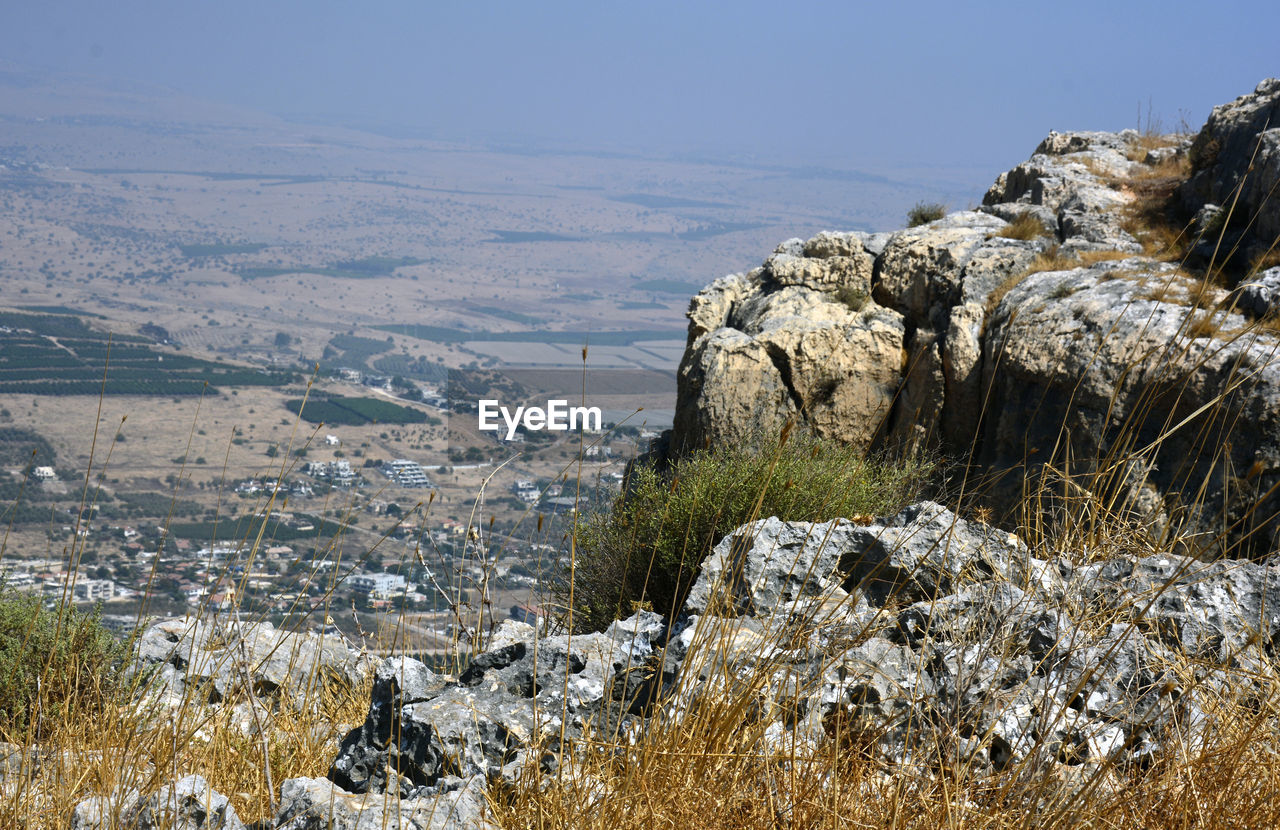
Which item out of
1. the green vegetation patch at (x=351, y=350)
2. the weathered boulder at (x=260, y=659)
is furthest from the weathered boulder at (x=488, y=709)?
the green vegetation patch at (x=351, y=350)

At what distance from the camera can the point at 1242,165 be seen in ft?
26.2

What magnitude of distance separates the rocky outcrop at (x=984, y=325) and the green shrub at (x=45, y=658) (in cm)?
389

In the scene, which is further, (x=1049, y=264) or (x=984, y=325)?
(x=1049, y=264)

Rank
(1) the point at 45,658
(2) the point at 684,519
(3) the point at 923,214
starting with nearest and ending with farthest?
(1) the point at 45,658, (2) the point at 684,519, (3) the point at 923,214

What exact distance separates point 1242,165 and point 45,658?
9.70m

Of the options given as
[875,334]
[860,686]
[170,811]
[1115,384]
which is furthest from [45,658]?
[875,334]

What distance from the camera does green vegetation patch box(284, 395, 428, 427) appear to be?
4097 cm

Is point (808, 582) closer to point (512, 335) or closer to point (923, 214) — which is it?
point (923, 214)

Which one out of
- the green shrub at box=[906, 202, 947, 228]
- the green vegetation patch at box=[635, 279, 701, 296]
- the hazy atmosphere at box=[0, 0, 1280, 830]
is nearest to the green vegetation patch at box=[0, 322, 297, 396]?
the hazy atmosphere at box=[0, 0, 1280, 830]

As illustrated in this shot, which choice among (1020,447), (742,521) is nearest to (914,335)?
(1020,447)

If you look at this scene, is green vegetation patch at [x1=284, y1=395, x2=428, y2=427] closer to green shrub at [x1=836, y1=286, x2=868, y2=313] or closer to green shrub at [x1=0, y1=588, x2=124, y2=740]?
green shrub at [x1=836, y1=286, x2=868, y2=313]

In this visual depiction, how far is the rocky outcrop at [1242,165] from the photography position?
23.0ft

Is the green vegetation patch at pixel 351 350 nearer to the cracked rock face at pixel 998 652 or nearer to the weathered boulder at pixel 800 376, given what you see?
the weathered boulder at pixel 800 376

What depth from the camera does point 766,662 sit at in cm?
205
